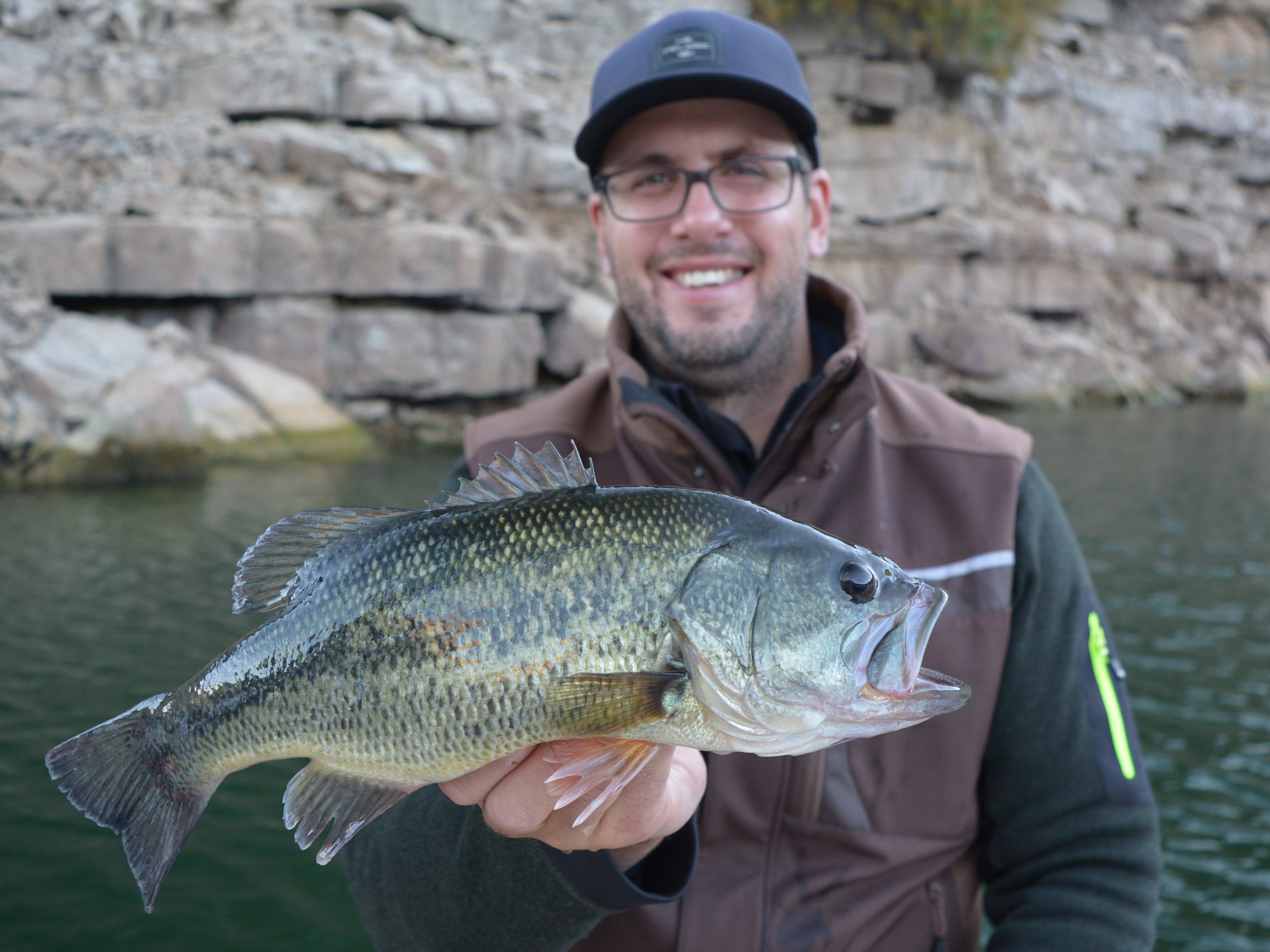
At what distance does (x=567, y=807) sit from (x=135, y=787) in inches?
33.3

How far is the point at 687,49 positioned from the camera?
3025 mm

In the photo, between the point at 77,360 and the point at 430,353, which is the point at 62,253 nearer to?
the point at 77,360

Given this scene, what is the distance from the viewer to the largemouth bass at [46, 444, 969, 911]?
172 cm

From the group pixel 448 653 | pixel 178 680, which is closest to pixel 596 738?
pixel 448 653

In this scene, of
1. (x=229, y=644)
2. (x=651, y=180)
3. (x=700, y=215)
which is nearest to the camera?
(x=700, y=215)

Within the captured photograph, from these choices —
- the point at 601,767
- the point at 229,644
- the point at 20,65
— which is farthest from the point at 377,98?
the point at 601,767

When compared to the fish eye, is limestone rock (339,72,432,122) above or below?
below

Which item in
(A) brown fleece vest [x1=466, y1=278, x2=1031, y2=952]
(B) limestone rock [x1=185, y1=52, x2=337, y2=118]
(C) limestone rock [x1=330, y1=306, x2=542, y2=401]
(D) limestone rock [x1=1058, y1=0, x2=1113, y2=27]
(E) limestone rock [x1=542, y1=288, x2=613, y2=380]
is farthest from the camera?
(D) limestone rock [x1=1058, y1=0, x2=1113, y2=27]

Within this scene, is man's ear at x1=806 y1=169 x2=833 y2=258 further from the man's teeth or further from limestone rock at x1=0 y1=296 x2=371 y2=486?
limestone rock at x1=0 y1=296 x2=371 y2=486

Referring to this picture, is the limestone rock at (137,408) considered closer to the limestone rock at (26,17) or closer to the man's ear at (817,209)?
the limestone rock at (26,17)

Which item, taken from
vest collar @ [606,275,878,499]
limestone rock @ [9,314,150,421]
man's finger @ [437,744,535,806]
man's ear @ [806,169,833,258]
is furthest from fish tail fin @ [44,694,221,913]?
limestone rock @ [9,314,150,421]

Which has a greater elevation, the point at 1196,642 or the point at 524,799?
the point at 524,799

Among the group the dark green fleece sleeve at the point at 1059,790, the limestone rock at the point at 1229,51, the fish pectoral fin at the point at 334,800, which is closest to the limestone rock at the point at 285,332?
the dark green fleece sleeve at the point at 1059,790

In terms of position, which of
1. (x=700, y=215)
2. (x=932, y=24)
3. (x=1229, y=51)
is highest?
(x=1229, y=51)
